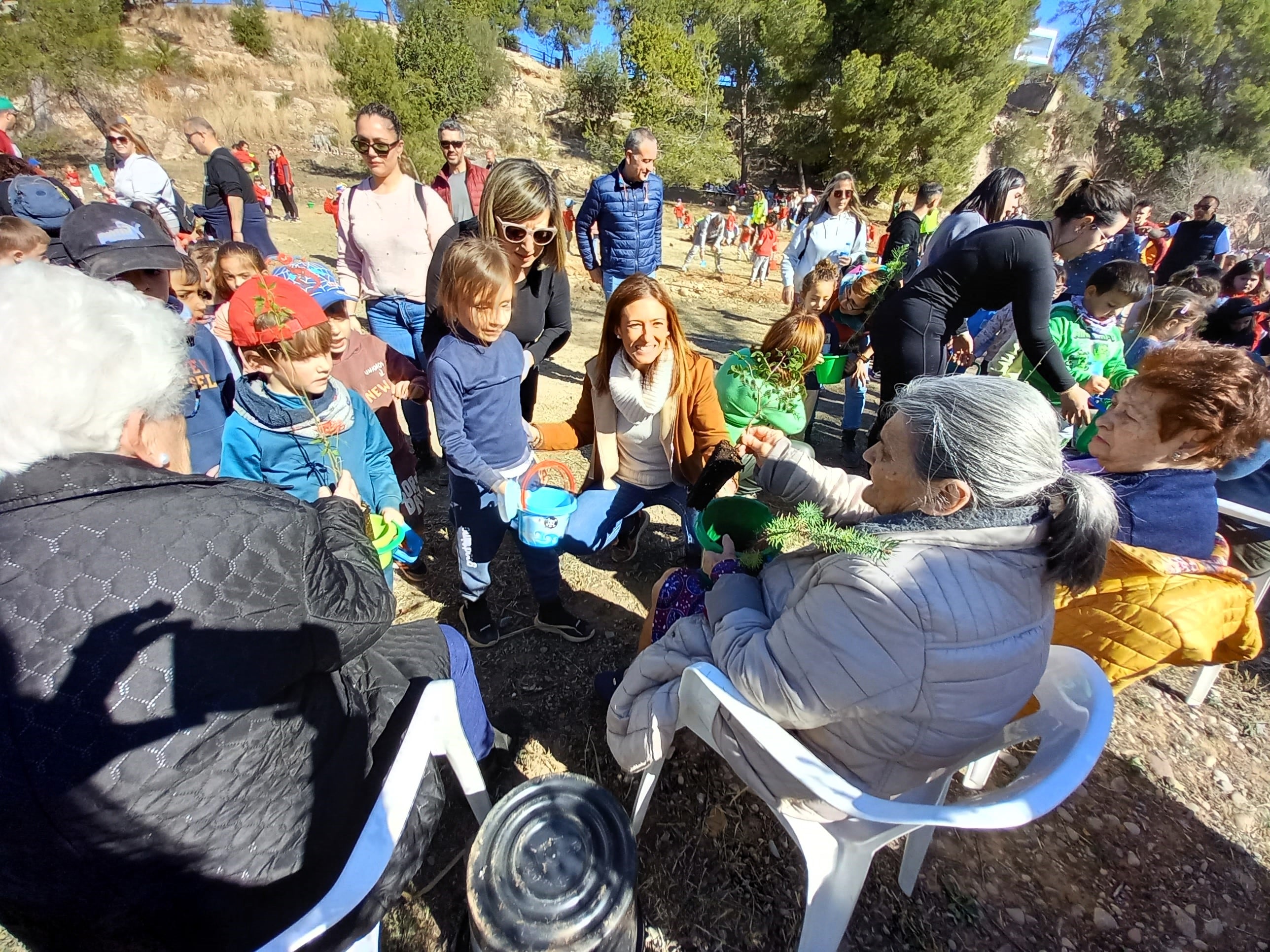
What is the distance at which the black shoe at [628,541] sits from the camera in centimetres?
344

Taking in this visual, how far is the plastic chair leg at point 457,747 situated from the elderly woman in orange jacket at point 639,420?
41.3 inches

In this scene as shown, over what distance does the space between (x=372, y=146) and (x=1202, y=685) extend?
520cm

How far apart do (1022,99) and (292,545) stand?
5013cm

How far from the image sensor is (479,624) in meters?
2.76

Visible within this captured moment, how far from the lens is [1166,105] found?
3031cm

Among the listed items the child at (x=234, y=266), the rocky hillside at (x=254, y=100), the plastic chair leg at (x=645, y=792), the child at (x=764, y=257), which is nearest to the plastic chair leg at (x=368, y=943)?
the plastic chair leg at (x=645, y=792)

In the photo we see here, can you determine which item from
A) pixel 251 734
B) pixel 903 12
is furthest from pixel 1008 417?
pixel 903 12

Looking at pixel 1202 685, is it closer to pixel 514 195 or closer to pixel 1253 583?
pixel 1253 583

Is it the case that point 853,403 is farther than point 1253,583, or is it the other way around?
point 853,403

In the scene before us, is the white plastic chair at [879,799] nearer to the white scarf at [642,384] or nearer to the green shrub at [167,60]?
the white scarf at [642,384]

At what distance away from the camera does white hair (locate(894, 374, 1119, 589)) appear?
1218 mm

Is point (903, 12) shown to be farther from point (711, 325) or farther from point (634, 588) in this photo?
point (634, 588)

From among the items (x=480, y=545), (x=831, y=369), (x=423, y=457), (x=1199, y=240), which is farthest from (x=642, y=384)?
(x=1199, y=240)

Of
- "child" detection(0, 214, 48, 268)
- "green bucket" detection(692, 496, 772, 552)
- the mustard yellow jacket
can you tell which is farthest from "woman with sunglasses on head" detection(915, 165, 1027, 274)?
"child" detection(0, 214, 48, 268)
